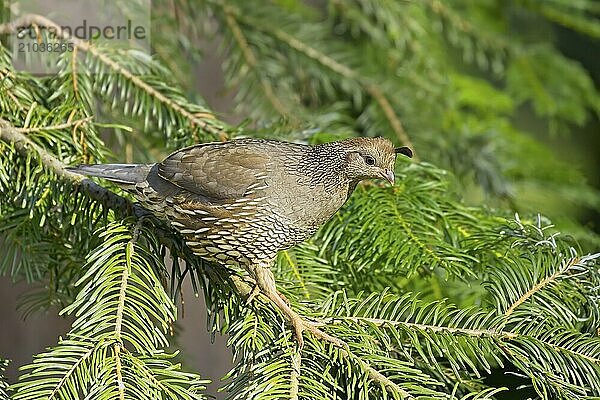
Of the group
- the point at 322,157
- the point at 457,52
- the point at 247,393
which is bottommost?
the point at 457,52

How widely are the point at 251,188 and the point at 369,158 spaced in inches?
6.4

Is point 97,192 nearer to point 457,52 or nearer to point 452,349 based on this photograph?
point 452,349

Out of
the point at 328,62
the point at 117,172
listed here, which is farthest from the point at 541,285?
the point at 328,62

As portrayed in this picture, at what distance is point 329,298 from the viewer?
97cm

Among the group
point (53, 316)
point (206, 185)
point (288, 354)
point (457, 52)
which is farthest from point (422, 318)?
point (457, 52)

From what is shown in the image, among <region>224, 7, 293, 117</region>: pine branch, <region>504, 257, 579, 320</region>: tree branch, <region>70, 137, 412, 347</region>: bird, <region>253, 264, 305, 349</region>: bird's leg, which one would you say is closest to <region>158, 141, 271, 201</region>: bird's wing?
<region>70, 137, 412, 347</region>: bird

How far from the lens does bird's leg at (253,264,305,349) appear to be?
0.88 meters

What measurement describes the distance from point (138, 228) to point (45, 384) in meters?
0.26

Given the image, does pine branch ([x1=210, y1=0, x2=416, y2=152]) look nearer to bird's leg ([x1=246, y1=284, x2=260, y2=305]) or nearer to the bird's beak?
the bird's beak

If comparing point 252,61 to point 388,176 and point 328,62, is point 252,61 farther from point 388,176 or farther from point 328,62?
point 388,176

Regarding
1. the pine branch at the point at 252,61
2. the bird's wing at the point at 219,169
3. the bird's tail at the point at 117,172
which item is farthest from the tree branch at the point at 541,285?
the pine branch at the point at 252,61

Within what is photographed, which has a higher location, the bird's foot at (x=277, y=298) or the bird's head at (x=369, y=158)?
the bird's head at (x=369, y=158)

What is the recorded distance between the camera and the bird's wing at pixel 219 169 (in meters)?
1.02

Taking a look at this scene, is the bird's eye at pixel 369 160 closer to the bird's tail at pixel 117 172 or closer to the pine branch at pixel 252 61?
the bird's tail at pixel 117 172
